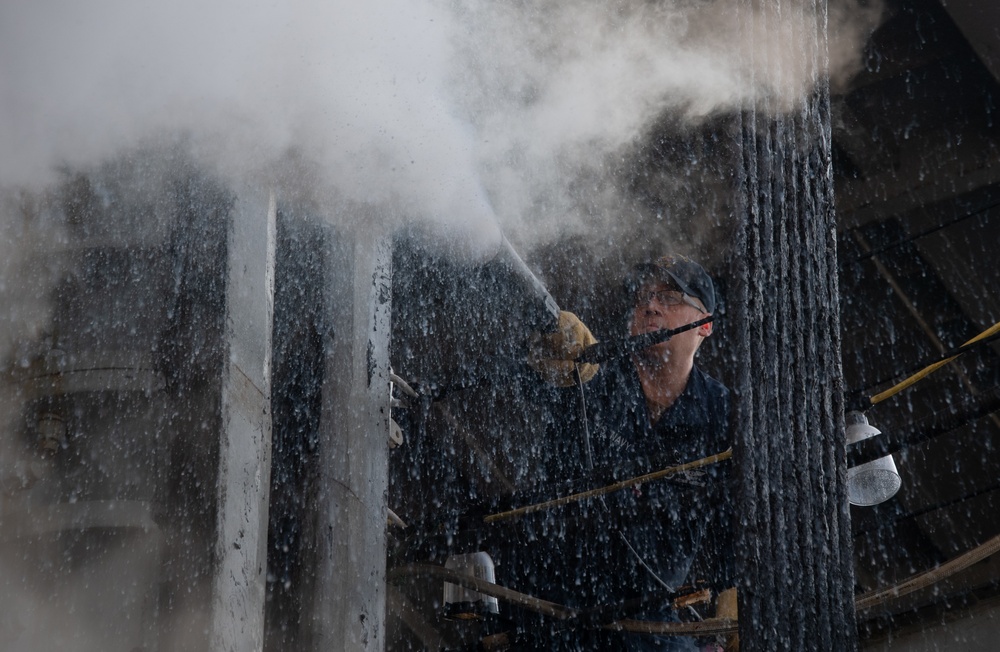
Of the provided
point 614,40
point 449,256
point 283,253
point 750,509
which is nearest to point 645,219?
point 614,40

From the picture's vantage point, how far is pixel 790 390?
3.46 metres

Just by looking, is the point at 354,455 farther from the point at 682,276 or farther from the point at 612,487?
the point at 682,276

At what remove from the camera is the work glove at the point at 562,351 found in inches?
207

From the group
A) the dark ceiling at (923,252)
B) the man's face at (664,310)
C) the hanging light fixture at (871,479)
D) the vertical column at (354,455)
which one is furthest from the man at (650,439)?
the dark ceiling at (923,252)

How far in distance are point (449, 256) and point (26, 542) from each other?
2.31 m

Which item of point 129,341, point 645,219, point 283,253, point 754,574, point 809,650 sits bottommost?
point 809,650

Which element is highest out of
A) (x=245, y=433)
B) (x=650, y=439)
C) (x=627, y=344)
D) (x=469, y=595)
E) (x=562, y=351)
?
(x=562, y=351)

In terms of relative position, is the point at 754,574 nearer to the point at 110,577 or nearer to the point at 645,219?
the point at 110,577

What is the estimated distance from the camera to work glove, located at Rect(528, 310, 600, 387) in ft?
17.3

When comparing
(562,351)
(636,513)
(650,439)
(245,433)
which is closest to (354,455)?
(245,433)

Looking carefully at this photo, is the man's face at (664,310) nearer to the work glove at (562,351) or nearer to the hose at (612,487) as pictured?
the work glove at (562,351)

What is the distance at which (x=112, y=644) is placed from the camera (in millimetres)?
3381

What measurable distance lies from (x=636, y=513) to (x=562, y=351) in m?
0.87

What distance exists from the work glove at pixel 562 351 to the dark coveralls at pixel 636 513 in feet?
1.03
